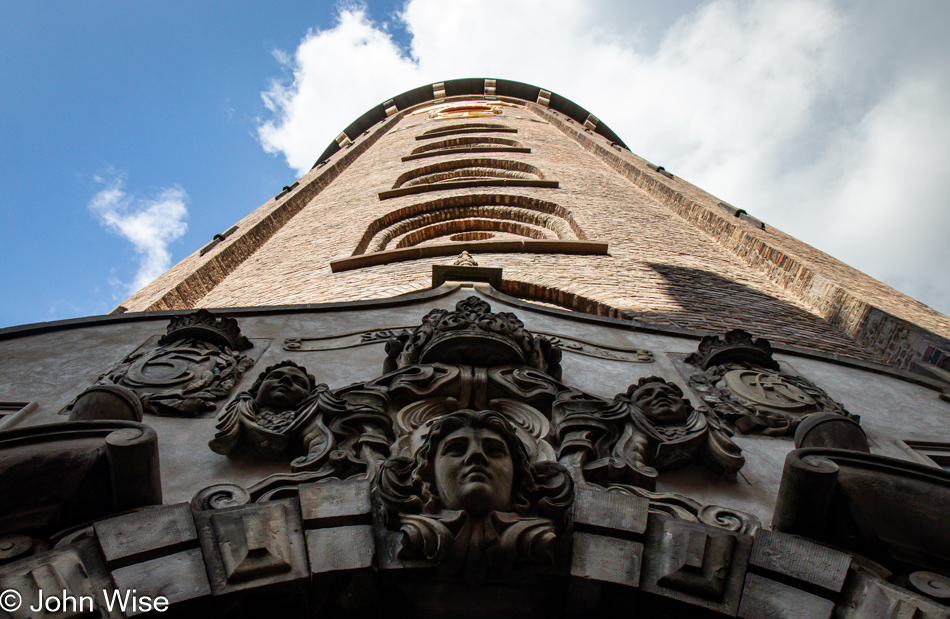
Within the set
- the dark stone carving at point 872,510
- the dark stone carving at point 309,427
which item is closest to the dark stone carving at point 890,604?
the dark stone carving at point 872,510

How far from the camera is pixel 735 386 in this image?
4070mm

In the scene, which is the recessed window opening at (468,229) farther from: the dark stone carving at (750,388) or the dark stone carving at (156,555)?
the dark stone carving at (156,555)

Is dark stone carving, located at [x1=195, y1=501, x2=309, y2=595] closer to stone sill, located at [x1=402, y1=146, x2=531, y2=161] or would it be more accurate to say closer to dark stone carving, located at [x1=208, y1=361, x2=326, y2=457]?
dark stone carving, located at [x1=208, y1=361, x2=326, y2=457]

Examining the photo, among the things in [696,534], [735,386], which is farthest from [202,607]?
[735,386]

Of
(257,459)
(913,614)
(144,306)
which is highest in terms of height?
(913,614)

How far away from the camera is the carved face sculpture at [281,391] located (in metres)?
3.33

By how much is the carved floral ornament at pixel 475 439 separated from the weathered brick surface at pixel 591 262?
124 inches

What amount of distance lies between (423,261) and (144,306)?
3.40 m

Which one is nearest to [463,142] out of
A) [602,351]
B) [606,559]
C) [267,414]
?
[602,351]

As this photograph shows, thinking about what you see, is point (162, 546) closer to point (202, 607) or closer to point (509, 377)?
point (202, 607)

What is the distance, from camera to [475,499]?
234 cm

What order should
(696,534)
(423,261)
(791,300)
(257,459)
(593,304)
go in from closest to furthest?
1. (696,534)
2. (257,459)
3. (593,304)
4. (791,300)
5. (423,261)

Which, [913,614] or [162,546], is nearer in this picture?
[913,614]

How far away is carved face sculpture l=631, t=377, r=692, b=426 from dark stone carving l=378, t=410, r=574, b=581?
0.92 m
